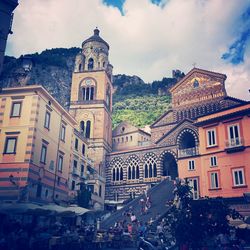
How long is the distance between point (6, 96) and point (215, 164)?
1864 centimetres

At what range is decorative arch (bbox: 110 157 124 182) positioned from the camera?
1747 inches

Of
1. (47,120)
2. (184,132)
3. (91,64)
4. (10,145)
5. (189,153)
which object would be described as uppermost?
(91,64)

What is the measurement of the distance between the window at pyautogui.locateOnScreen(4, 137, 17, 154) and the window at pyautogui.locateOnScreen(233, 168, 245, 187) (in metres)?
17.7

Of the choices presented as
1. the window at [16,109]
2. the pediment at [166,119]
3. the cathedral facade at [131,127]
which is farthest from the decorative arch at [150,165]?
the window at [16,109]

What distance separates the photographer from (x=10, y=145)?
22266 mm

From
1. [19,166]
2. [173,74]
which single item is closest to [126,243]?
[19,166]

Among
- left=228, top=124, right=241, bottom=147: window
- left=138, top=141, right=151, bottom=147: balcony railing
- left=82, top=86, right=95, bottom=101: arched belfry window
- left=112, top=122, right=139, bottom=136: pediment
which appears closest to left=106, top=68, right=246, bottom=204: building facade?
left=138, top=141, right=151, bottom=147: balcony railing

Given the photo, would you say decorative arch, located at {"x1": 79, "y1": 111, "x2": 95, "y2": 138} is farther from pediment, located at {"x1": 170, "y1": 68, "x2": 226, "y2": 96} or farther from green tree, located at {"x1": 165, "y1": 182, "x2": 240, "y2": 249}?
green tree, located at {"x1": 165, "y1": 182, "x2": 240, "y2": 249}

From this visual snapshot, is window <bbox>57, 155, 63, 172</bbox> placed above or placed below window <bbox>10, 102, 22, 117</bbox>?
below

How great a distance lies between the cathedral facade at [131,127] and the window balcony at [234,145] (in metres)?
11.3

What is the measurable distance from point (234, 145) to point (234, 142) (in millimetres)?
262

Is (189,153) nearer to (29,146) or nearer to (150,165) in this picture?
(150,165)

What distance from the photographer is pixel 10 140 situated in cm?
2242

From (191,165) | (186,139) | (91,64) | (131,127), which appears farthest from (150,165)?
(91,64)
